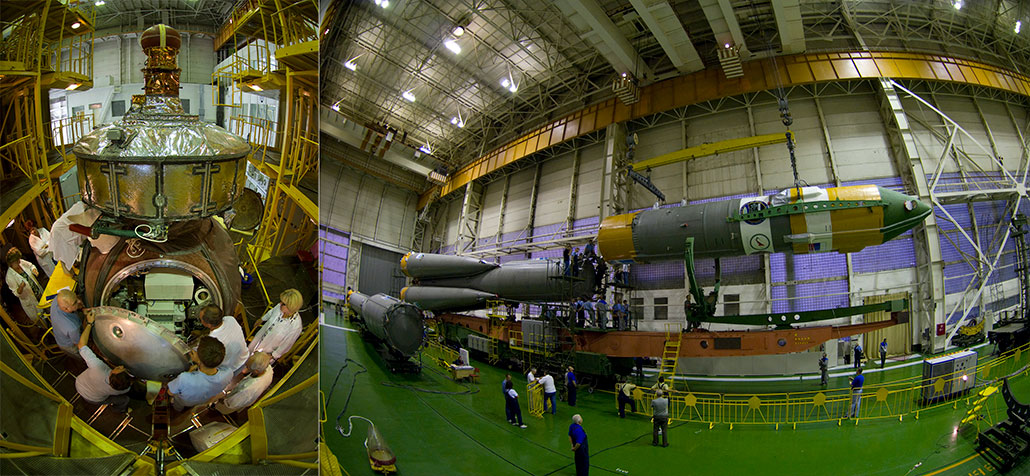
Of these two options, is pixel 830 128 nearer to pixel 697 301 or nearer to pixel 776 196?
pixel 776 196

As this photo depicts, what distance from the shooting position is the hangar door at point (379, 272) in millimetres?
2699

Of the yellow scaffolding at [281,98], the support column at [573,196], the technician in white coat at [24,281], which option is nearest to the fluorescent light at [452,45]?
the support column at [573,196]

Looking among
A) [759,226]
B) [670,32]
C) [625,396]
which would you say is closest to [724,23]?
[670,32]

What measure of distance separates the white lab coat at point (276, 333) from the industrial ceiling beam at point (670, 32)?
2503mm

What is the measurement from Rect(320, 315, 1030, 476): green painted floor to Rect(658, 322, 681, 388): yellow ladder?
0.79 ft

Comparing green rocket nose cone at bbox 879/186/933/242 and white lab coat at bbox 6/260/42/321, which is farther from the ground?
green rocket nose cone at bbox 879/186/933/242

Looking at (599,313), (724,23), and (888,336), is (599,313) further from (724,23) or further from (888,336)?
(724,23)

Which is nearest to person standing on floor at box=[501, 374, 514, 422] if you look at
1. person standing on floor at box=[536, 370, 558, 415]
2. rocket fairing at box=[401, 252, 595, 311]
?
person standing on floor at box=[536, 370, 558, 415]

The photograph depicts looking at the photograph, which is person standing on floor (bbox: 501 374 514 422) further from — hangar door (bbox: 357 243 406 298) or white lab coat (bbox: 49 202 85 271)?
white lab coat (bbox: 49 202 85 271)

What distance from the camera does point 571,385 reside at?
2533 mm

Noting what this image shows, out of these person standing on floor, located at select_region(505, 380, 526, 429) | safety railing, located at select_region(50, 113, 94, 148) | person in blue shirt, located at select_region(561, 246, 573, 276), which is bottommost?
person standing on floor, located at select_region(505, 380, 526, 429)

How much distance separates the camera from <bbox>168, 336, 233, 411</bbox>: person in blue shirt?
266cm

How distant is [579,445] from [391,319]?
42.8 inches

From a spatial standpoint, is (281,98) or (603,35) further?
(281,98)
